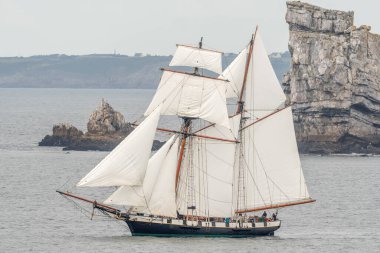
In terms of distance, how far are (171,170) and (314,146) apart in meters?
68.8

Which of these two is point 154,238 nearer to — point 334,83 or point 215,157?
point 215,157

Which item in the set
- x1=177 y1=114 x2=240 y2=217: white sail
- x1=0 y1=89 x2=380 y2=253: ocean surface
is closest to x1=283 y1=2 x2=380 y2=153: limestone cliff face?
x1=0 y1=89 x2=380 y2=253: ocean surface

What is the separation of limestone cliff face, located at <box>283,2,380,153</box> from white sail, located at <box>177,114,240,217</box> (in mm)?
66677

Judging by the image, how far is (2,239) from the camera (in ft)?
241

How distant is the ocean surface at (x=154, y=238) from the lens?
232ft

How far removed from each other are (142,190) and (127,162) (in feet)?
8.01

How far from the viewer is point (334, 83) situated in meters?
144

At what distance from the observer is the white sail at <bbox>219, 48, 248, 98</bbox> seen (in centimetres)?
7644

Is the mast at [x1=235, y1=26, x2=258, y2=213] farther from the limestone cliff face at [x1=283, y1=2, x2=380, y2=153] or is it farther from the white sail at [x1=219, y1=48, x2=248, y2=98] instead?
the limestone cliff face at [x1=283, y1=2, x2=380, y2=153]

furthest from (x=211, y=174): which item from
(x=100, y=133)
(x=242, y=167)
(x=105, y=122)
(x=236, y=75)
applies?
(x=100, y=133)

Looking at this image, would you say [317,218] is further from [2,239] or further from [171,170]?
[2,239]

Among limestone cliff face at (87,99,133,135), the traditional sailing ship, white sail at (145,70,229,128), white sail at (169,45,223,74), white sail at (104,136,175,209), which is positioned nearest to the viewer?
white sail at (104,136,175,209)

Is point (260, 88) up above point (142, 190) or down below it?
above

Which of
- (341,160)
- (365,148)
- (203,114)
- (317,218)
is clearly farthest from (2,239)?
(365,148)
